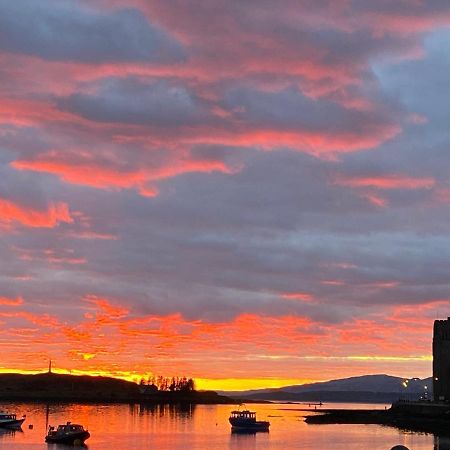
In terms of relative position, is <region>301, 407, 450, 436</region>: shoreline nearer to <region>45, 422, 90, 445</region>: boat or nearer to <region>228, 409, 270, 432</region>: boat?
<region>228, 409, 270, 432</region>: boat

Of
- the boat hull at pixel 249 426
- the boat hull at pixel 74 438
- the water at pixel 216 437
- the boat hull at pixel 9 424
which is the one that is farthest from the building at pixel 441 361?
the boat hull at pixel 9 424

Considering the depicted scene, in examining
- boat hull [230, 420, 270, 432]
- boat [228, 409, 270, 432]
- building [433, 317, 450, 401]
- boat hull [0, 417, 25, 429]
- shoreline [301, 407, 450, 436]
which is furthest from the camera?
building [433, 317, 450, 401]

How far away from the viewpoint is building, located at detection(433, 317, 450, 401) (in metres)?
177

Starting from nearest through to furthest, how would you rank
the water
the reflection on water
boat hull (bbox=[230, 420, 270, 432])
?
the reflection on water, the water, boat hull (bbox=[230, 420, 270, 432])

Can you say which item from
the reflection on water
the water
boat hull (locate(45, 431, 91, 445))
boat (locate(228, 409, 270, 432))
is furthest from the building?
boat hull (locate(45, 431, 91, 445))

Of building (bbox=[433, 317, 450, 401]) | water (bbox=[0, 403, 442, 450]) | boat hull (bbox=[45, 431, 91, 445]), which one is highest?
building (bbox=[433, 317, 450, 401])

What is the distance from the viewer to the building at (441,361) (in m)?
177

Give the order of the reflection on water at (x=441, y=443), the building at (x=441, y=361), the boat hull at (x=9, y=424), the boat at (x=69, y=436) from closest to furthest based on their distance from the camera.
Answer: the reflection on water at (x=441, y=443)
the boat at (x=69, y=436)
the boat hull at (x=9, y=424)
the building at (x=441, y=361)

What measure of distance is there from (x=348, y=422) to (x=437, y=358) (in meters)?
25.1

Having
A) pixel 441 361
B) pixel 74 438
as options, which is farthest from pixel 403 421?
pixel 74 438

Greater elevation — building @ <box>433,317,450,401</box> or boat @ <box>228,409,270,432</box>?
building @ <box>433,317,450,401</box>

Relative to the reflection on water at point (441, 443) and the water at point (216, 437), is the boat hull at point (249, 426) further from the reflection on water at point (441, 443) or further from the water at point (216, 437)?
the reflection on water at point (441, 443)

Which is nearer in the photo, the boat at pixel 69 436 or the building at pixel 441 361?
the boat at pixel 69 436

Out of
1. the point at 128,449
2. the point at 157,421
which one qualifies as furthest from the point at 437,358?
the point at 128,449
